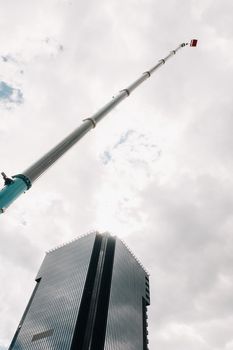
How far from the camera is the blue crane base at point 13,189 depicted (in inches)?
633

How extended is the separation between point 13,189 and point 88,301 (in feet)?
371

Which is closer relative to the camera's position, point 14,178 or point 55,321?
point 14,178

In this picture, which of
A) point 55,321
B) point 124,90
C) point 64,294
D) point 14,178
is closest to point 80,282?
point 64,294

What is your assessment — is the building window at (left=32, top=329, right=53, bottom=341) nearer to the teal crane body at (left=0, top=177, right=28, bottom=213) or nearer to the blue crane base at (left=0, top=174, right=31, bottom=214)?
the blue crane base at (left=0, top=174, right=31, bottom=214)

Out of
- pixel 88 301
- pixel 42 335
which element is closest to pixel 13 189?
pixel 88 301

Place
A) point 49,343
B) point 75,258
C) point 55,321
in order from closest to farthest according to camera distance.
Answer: point 49,343
point 55,321
point 75,258

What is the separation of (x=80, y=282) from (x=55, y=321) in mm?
17560

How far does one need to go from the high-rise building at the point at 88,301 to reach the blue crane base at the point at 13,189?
100469 mm

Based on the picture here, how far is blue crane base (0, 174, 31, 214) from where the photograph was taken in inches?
633

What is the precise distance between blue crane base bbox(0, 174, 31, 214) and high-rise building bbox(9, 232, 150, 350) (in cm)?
10047

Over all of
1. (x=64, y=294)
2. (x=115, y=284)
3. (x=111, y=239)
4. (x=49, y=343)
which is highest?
(x=111, y=239)

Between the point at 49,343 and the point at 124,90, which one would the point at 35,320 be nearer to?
the point at 49,343

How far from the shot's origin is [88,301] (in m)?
117

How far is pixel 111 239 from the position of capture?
149 metres
